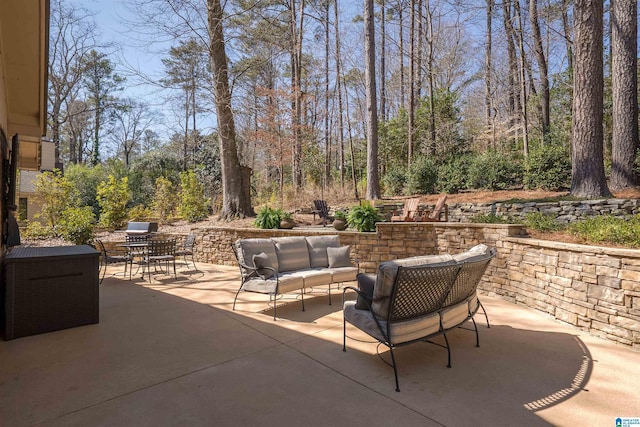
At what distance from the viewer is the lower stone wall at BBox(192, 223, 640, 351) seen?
3156 mm

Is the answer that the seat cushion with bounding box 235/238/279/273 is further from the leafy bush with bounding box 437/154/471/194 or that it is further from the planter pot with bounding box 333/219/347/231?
the leafy bush with bounding box 437/154/471/194

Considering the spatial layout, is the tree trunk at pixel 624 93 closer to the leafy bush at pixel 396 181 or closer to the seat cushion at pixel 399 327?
Answer: the leafy bush at pixel 396 181

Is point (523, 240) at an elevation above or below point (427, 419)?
above

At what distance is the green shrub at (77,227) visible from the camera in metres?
7.64

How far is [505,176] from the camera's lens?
9.73 meters

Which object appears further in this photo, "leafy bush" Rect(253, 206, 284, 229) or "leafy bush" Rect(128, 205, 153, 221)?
"leafy bush" Rect(128, 205, 153, 221)

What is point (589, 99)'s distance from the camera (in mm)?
6570

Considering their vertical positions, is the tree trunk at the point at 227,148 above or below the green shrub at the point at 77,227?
above

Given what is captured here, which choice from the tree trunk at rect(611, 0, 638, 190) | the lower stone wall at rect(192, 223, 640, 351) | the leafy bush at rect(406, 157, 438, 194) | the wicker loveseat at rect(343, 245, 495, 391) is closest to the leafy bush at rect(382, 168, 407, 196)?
the leafy bush at rect(406, 157, 438, 194)

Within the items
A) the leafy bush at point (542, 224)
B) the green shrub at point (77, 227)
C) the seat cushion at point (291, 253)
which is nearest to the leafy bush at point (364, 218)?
the seat cushion at point (291, 253)

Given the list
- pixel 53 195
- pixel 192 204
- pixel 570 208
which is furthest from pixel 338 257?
pixel 53 195

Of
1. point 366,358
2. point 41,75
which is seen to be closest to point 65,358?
point 366,358

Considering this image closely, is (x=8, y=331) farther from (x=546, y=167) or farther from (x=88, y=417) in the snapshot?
(x=546, y=167)

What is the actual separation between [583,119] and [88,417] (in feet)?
28.6
